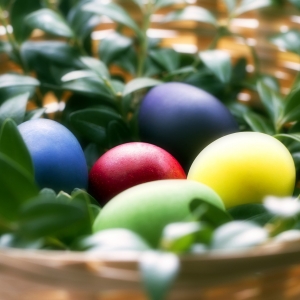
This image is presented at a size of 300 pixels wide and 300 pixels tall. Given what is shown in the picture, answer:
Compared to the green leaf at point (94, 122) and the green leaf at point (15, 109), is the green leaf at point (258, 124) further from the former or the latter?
the green leaf at point (15, 109)

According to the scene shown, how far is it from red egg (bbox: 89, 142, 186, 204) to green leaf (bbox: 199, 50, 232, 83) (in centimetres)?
22

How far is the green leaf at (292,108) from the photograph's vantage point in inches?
27.1

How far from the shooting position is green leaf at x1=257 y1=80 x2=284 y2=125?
0.73 meters

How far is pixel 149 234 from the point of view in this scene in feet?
1.43

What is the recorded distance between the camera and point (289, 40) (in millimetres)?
854

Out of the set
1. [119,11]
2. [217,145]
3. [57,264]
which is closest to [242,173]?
[217,145]

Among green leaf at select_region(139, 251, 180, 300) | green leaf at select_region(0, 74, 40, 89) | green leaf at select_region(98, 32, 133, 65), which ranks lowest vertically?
green leaf at select_region(139, 251, 180, 300)

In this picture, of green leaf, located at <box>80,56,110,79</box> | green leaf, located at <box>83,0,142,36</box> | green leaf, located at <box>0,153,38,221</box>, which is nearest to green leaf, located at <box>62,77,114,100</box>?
green leaf, located at <box>80,56,110,79</box>

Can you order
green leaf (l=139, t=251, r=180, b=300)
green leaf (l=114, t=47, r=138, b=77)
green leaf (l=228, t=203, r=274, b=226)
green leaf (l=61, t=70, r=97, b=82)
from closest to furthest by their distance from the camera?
1. green leaf (l=139, t=251, r=180, b=300)
2. green leaf (l=228, t=203, r=274, b=226)
3. green leaf (l=61, t=70, r=97, b=82)
4. green leaf (l=114, t=47, r=138, b=77)

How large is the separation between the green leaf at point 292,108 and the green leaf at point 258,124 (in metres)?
0.03

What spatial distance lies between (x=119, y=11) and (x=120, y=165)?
13.5 inches

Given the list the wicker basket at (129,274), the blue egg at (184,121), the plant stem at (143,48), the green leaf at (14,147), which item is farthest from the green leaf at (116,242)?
the plant stem at (143,48)

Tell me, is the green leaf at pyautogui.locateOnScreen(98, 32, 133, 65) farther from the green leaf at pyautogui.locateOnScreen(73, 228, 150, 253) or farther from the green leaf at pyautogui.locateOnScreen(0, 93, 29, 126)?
the green leaf at pyautogui.locateOnScreen(73, 228, 150, 253)

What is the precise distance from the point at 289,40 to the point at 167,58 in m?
0.20
